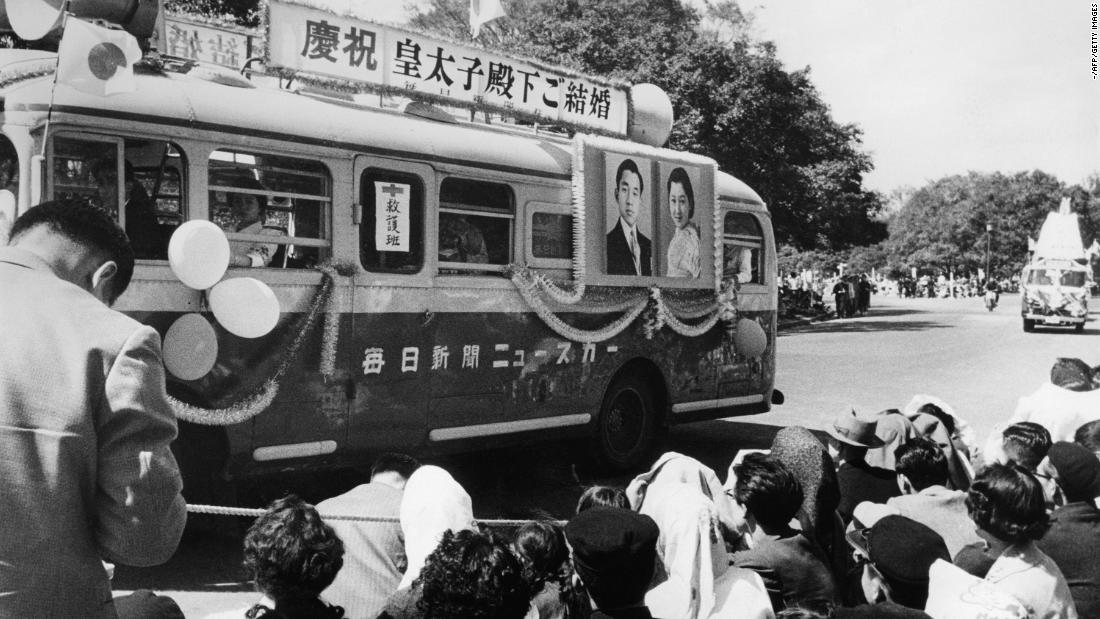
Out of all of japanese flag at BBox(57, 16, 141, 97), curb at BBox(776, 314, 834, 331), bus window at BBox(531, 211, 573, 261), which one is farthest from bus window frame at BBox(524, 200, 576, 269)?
curb at BBox(776, 314, 834, 331)

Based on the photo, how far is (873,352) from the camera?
21.1 meters

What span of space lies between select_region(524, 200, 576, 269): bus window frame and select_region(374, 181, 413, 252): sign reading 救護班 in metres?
1.28

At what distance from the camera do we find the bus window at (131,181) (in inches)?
209

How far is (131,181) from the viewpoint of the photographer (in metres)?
5.55

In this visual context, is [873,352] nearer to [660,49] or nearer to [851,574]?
[660,49]

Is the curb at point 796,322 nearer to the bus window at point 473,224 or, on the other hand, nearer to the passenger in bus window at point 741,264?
the passenger in bus window at point 741,264

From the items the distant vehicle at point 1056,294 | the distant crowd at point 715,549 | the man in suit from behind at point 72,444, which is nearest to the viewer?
the man in suit from behind at point 72,444

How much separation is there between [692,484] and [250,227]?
3591 mm

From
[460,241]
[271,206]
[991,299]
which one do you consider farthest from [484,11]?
[991,299]

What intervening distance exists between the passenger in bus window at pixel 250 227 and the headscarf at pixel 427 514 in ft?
9.72

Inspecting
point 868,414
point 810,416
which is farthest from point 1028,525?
point 810,416

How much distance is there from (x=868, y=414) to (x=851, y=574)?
1.44 metres

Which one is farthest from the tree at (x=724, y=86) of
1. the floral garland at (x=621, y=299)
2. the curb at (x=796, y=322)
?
the floral garland at (x=621, y=299)

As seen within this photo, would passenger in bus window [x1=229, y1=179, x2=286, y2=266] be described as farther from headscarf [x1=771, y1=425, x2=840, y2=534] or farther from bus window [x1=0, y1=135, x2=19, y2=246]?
headscarf [x1=771, y1=425, x2=840, y2=534]
